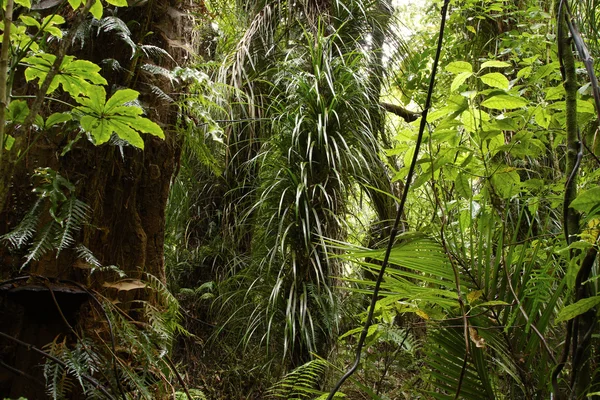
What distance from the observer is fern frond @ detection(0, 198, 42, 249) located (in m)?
0.97

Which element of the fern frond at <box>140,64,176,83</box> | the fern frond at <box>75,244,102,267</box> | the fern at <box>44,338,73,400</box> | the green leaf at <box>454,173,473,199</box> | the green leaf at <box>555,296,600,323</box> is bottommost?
the fern at <box>44,338,73,400</box>

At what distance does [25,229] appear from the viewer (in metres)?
0.99

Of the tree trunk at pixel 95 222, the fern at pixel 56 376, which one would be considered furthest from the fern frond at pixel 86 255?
the fern at pixel 56 376

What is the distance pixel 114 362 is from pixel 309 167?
1743 mm

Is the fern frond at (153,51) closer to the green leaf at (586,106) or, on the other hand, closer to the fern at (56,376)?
the fern at (56,376)

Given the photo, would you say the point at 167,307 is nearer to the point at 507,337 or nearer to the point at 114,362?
the point at 114,362

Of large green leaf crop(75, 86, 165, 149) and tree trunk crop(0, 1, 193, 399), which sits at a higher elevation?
large green leaf crop(75, 86, 165, 149)

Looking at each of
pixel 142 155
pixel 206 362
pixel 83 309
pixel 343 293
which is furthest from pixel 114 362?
pixel 206 362

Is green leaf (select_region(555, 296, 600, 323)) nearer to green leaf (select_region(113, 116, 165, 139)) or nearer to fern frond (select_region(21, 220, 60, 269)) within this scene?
green leaf (select_region(113, 116, 165, 139))

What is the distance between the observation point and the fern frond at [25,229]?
97 cm

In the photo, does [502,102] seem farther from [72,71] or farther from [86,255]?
[86,255]

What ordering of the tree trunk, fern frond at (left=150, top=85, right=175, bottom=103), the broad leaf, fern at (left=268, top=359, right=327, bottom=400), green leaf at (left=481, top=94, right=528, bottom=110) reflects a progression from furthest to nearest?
fern at (left=268, top=359, right=327, bottom=400) → fern frond at (left=150, top=85, right=175, bottom=103) → the tree trunk → green leaf at (left=481, top=94, right=528, bottom=110) → the broad leaf

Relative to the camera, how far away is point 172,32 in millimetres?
1410

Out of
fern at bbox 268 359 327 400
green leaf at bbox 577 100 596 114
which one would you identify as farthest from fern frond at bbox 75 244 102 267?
green leaf at bbox 577 100 596 114
